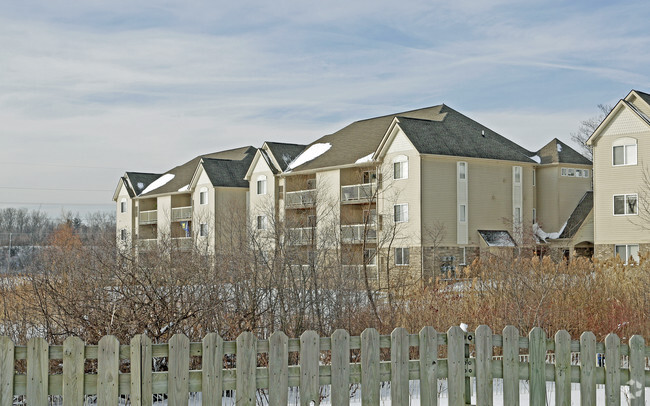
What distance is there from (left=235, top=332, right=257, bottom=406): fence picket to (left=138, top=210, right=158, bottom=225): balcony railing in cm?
5822

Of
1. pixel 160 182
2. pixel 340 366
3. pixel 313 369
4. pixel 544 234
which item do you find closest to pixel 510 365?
pixel 340 366

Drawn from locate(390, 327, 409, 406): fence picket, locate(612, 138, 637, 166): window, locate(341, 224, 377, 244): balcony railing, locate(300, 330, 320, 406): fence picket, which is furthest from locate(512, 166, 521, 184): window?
locate(300, 330, 320, 406): fence picket

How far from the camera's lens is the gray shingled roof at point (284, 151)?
169 feet

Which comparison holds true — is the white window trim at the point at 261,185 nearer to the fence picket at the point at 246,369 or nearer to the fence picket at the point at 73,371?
the fence picket at the point at 246,369

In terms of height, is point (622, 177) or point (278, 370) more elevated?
point (622, 177)

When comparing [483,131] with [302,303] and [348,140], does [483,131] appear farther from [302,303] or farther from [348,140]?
[302,303]

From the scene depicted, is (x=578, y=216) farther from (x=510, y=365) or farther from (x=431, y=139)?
(x=510, y=365)

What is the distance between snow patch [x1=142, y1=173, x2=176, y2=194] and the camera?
66188mm

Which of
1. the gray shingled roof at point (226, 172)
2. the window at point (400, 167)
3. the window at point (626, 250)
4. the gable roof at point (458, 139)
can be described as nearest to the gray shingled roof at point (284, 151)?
the gray shingled roof at point (226, 172)

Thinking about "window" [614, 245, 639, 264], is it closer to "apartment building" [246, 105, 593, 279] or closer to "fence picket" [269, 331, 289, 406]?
"apartment building" [246, 105, 593, 279]

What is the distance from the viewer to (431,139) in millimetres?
42375

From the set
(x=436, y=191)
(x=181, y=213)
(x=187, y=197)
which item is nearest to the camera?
(x=436, y=191)

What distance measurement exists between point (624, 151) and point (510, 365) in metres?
31.9

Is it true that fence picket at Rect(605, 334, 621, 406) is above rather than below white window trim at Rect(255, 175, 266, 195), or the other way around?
below
